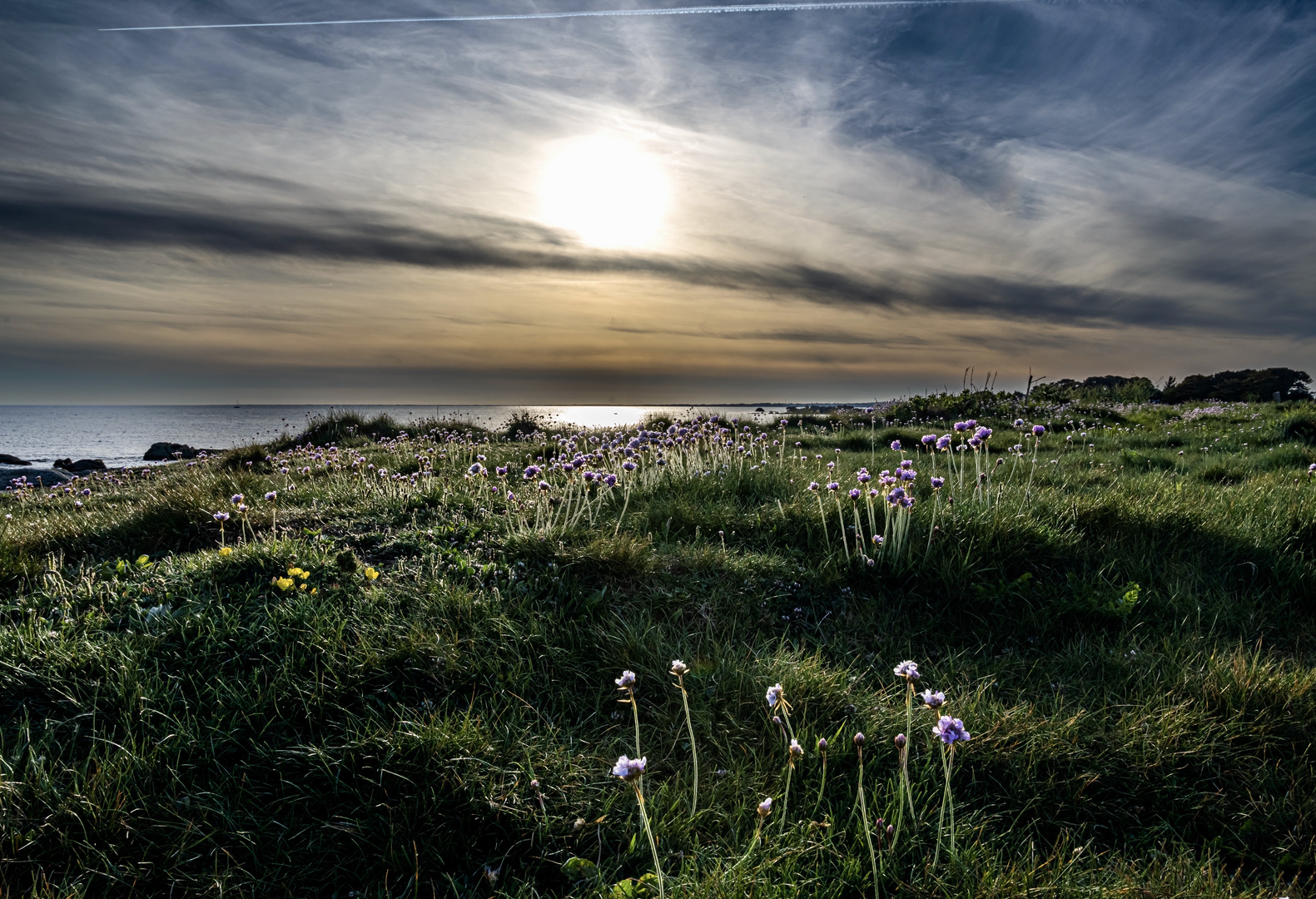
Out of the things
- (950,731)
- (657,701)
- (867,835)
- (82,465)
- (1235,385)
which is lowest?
(82,465)

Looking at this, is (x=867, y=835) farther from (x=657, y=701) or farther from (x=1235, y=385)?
(x=1235, y=385)

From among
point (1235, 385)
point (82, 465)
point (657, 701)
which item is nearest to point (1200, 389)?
point (1235, 385)

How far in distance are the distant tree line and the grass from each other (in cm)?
1980

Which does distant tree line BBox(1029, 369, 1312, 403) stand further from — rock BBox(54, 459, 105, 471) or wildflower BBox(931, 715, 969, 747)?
rock BBox(54, 459, 105, 471)

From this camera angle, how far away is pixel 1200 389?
84.2 feet

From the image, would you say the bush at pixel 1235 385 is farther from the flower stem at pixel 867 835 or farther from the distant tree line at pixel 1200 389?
the flower stem at pixel 867 835

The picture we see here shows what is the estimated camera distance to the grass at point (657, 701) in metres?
2.43

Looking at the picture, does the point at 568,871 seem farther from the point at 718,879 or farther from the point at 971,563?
the point at 971,563

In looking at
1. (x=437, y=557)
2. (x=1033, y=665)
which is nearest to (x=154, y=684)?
(x=437, y=557)

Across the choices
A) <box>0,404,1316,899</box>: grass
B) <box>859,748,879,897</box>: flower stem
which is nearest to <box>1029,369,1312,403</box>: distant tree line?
<box>0,404,1316,899</box>: grass

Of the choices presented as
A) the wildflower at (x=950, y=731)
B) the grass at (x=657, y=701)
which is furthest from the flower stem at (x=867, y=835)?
the wildflower at (x=950, y=731)

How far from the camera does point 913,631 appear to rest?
425 cm

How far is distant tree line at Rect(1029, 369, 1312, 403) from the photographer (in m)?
22.7

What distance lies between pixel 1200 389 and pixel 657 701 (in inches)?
1238
